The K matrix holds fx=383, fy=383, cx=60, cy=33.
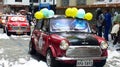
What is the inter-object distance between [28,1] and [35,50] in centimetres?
6823

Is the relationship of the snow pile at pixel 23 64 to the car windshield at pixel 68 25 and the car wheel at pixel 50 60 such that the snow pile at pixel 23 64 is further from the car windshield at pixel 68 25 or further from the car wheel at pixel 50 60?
the car windshield at pixel 68 25

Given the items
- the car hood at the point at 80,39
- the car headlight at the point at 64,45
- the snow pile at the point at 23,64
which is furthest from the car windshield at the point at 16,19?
the car headlight at the point at 64,45

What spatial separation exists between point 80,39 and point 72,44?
341 millimetres

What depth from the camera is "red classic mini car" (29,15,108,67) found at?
36.0 feet

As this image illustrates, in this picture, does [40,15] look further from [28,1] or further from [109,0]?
[28,1]

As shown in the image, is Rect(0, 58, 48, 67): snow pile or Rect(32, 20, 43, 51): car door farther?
Rect(32, 20, 43, 51): car door

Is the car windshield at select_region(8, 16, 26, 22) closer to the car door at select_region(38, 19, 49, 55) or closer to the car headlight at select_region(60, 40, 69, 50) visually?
the car door at select_region(38, 19, 49, 55)

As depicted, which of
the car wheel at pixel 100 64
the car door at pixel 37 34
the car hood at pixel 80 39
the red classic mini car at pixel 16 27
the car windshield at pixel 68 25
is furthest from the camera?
the red classic mini car at pixel 16 27

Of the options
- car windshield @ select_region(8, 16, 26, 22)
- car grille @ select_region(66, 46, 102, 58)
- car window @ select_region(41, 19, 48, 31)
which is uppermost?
car window @ select_region(41, 19, 48, 31)

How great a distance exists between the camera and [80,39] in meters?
11.2

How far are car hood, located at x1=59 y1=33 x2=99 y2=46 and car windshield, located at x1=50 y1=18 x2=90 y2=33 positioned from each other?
0.53m

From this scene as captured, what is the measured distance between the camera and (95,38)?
38.0 feet


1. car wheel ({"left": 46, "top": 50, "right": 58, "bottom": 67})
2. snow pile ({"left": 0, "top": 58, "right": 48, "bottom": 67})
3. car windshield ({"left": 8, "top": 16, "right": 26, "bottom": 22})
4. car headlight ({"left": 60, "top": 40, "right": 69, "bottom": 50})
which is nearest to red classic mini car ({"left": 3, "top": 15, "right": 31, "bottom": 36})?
car windshield ({"left": 8, "top": 16, "right": 26, "bottom": 22})

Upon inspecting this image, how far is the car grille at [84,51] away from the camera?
432 inches
